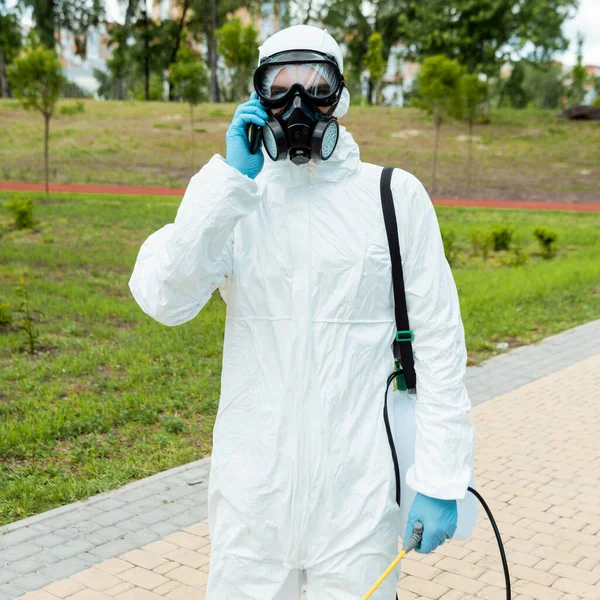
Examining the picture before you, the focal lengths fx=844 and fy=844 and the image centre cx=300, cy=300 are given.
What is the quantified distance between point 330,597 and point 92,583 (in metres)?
1.98

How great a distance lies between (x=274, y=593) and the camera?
211cm

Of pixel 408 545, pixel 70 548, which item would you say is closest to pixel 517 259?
pixel 70 548

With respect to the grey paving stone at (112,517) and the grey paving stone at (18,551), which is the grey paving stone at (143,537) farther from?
the grey paving stone at (18,551)

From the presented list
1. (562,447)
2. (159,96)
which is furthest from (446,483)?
(159,96)

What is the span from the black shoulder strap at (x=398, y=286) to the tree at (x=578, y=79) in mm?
55008

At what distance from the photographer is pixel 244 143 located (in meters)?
2.14

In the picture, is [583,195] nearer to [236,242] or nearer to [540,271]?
[540,271]

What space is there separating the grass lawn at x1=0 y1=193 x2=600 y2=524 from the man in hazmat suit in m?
2.78

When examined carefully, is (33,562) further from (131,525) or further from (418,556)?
(418,556)

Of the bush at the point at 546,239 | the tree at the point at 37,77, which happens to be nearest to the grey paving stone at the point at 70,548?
the bush at the point at 546,239

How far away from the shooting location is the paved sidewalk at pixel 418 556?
148 inches

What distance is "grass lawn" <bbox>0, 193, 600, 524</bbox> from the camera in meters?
5.16

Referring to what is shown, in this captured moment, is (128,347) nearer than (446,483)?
No

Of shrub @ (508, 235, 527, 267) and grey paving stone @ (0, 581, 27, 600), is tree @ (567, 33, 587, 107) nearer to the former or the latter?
shrub @ (508, 235, 527, 267)
